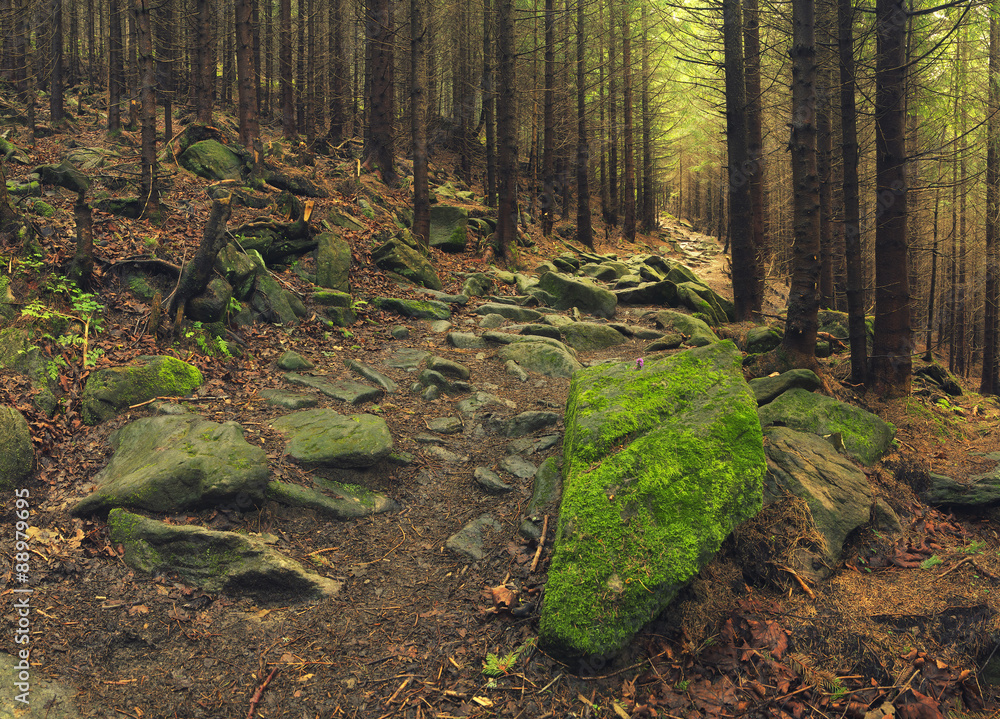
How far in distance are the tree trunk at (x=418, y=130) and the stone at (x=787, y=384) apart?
28.8ft

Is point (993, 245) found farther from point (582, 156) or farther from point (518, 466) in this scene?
point (518, 466)

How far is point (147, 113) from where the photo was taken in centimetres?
941

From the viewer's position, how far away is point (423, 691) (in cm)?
325

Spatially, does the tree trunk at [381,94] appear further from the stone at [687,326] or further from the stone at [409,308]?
the stone at [687,326]

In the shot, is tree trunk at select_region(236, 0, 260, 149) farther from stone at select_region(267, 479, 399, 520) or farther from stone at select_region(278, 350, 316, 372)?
stone at select_region(267, 479, 399, 520)

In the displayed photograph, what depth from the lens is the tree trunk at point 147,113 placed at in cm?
909

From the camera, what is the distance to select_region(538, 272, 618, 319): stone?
37.6 ft

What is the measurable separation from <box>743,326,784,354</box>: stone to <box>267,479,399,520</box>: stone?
5.72m

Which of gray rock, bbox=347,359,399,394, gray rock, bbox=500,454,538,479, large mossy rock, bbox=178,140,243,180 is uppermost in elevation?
large mossy rock, bbox=178,140,243,180

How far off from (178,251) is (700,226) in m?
62.6

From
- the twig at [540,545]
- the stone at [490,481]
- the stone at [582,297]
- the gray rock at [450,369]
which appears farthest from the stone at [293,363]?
the stone at [582,297]

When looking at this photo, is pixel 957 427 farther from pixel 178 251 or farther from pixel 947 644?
pixel 178 251

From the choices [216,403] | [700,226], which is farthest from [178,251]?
[700,226]

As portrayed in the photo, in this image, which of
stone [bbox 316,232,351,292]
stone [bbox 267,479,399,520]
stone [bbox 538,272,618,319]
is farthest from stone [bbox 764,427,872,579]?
stone [bbox 316,232,351,292]
